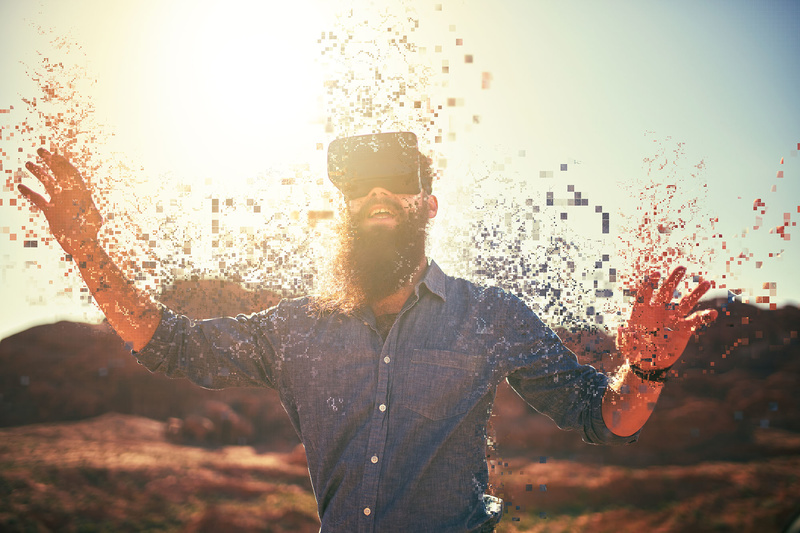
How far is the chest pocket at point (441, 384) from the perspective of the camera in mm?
2564

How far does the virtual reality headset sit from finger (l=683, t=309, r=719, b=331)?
1661 millimetres

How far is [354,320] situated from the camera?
2869mm

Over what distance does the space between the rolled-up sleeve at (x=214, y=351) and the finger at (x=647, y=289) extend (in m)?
1.91

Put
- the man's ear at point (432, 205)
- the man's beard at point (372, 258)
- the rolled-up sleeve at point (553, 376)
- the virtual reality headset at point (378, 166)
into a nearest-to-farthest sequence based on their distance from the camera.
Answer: the rolled-up sleeve at point (553, 376) < the man's beard at point (372, 258) < the virtual reality headset at point (378, 166) < the man's ear at point (432, 205)

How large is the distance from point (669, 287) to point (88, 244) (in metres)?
2.83

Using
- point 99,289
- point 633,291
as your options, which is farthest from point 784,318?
point 99,289

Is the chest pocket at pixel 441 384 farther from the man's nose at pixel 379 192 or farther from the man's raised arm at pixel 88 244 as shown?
the man's raised arm at pixel 88 244

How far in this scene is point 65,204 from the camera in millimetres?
2576

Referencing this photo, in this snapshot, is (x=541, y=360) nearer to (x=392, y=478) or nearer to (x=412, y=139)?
(x=392, y=478)

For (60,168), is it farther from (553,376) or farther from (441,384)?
(553,376)

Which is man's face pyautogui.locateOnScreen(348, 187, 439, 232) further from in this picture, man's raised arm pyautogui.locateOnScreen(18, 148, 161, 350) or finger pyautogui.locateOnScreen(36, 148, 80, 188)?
finger pyautogui.locateOnScreen(36, 148, 80, 188)

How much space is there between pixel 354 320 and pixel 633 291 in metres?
1.48

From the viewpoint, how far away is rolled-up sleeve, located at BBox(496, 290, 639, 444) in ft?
8.73

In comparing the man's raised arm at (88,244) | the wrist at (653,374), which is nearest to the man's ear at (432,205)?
the wrist at (653,374)
